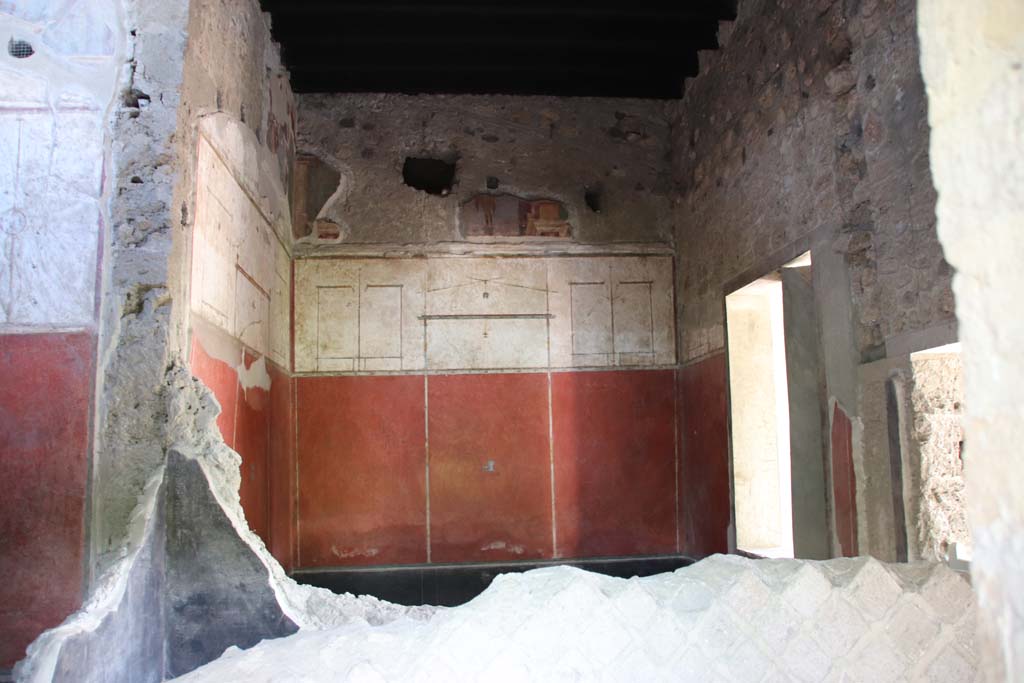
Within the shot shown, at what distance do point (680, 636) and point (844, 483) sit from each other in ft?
8.32

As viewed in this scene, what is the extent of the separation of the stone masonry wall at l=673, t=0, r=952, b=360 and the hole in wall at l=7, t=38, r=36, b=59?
12.3 feet

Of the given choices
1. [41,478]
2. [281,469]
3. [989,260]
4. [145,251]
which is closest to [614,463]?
[281,469]

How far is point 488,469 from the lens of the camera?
659 centimetres

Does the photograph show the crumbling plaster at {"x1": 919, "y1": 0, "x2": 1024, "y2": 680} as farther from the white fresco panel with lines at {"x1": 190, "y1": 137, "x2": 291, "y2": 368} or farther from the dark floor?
the dark floor

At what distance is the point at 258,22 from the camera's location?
548 cm

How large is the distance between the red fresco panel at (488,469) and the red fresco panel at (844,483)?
9.28 feet

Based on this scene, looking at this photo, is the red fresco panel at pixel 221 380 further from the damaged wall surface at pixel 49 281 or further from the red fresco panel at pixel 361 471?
the red fresco panel at pixel 361 471

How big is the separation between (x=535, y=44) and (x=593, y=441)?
3206mm

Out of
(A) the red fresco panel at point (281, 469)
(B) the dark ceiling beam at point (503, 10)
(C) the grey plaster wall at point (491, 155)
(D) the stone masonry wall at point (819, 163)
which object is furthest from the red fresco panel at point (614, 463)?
(B) the dark ceiling beam at point (503, 10)

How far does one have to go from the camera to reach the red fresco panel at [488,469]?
21.4 ft

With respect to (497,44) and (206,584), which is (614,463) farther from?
(206,584)

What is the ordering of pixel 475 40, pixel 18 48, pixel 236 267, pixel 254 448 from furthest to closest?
1. pixel 475 40
2. pixel 254 448
3. pixel 236 267
4. pixel 18 48

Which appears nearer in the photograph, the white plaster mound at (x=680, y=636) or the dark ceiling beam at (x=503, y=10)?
the white plaster mound at (x=680, y=636)

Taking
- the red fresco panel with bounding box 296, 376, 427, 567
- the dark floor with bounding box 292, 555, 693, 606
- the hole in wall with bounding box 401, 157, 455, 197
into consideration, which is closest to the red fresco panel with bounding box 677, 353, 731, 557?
the dark floor with bounding box 292, 555, 693, 606
